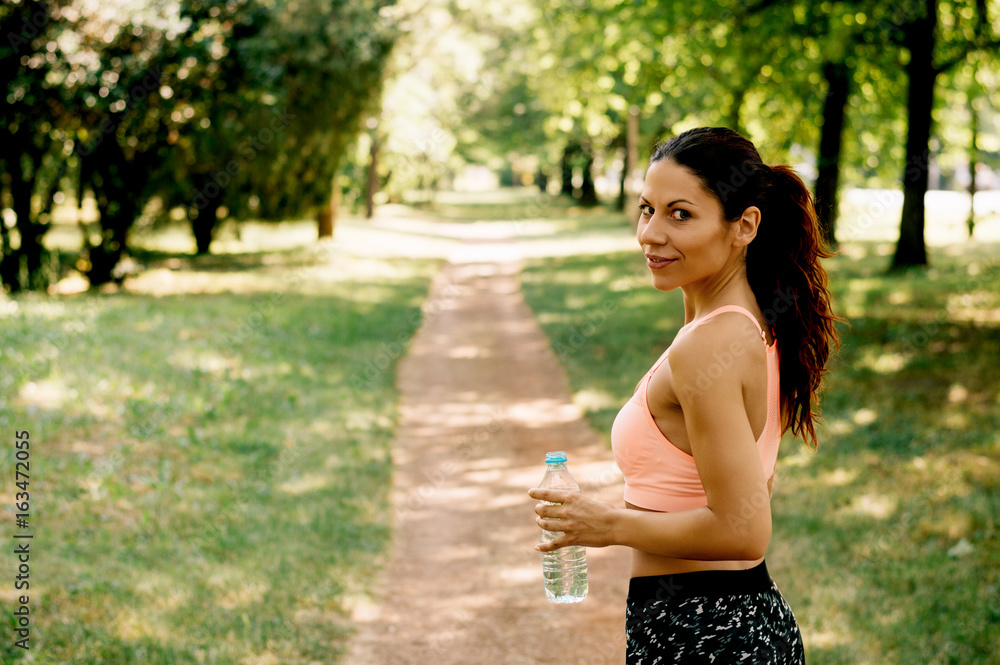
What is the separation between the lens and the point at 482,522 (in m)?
6.77

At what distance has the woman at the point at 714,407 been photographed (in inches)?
74.4

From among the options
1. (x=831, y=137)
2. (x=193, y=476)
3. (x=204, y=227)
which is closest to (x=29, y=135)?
(x=193, y=476)

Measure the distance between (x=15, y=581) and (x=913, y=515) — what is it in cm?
631

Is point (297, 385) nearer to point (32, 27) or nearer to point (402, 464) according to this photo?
point (402, 464)

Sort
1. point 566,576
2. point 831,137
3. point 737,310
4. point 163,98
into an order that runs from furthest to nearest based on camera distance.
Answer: point 831,137
point 163,98
point 566,576
point 737,310

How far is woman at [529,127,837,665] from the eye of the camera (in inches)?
74.4

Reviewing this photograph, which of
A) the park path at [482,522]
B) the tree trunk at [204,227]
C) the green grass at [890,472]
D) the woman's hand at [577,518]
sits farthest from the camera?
the tree trunk at [204,227]

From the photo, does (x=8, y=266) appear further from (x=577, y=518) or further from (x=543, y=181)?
(x=543, y=181)

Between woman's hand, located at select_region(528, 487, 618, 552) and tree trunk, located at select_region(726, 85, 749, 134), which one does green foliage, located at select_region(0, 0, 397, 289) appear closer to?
tree trunk, located at select_region(726, 85, 749, 134)

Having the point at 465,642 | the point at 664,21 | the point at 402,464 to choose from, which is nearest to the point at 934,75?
the point at 664,21

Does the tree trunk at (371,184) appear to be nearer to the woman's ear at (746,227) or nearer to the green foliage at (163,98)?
the green foliage at (163,98)

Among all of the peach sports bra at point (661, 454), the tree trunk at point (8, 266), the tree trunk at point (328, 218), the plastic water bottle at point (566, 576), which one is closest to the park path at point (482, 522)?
the plastic water bottle at point (566, 576)

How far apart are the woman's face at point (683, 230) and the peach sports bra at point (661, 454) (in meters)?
0.13

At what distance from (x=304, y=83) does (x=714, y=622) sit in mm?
16518
